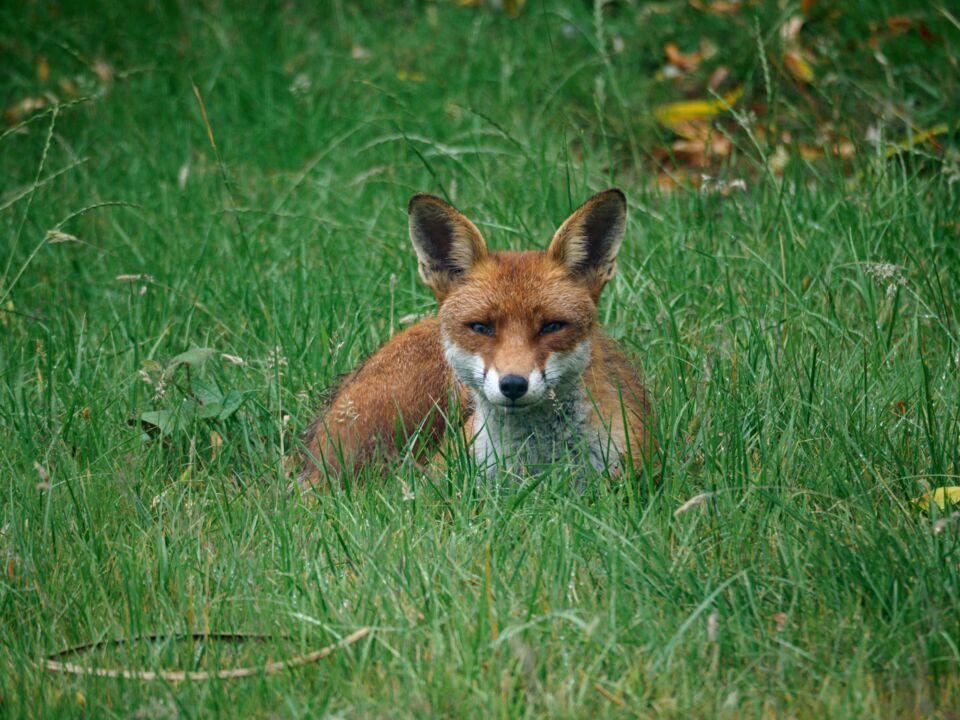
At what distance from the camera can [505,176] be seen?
653cm

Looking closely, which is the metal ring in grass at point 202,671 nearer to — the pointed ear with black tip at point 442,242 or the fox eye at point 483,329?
the fox eye at point 483,329

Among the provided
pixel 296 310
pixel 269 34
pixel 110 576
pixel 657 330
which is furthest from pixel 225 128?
pixel 110 576

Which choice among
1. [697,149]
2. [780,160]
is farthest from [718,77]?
[780,160]

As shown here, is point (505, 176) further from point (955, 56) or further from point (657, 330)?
point (955, 56)

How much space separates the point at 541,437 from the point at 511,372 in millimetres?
515

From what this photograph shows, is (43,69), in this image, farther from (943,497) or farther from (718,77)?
(943,497)

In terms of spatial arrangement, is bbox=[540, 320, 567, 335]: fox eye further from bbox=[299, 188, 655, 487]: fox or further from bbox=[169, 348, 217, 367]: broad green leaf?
bbox=[169, 348, 217, 367]: broad green leaf

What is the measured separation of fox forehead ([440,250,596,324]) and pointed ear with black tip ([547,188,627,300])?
0.07m

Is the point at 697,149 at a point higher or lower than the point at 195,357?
higher

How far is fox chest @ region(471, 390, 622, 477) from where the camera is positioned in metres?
4.27

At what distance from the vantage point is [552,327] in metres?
4.21

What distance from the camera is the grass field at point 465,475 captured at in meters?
3.01

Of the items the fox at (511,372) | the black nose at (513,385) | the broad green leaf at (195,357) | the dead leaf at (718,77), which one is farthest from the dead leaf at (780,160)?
the broad green leaf at (195,357)

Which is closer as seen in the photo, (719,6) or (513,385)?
(513,385)
